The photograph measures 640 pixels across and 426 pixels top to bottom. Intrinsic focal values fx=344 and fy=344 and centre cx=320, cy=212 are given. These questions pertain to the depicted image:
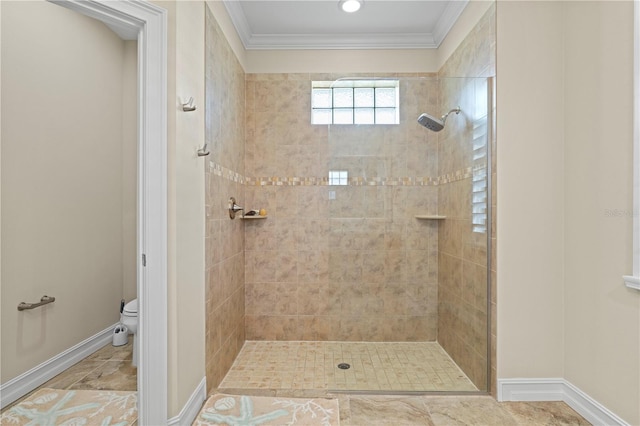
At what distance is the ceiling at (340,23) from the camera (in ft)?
8.49

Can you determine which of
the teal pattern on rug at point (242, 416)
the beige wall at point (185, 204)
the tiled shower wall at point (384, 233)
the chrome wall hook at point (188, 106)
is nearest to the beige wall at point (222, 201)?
the beige wall at point (185, 204)

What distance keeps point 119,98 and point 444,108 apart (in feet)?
8.85

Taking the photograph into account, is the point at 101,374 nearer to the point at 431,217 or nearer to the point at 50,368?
the point at 50,368

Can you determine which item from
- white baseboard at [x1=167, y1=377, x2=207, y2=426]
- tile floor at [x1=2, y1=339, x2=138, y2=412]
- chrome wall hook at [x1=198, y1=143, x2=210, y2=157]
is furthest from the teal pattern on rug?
chrome wall hook at [x1=198, y1=143, x2=210, y2=157]

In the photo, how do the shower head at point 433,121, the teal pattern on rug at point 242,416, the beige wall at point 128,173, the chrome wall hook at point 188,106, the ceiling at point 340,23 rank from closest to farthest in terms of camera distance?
the chrome wall hook at point 188,106 → the teal pattern on rug at point 242,416 → the shower head at point 433,121 → the ceiling at point 340,23 → the beige wall at point 128,173

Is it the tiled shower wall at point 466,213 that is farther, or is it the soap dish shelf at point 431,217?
the soap dish shelf at point 431,217

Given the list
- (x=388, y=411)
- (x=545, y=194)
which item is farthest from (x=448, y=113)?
(x=388, y=411)

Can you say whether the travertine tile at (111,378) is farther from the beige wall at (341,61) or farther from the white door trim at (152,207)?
the beige wall at (341,61)

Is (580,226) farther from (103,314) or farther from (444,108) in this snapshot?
(103,314)

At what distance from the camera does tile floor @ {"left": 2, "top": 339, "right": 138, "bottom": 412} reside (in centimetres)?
219

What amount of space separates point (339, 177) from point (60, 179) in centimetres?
197

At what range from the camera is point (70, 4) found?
4.60ft

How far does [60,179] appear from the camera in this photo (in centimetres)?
243

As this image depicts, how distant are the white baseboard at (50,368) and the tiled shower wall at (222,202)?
1096mm
